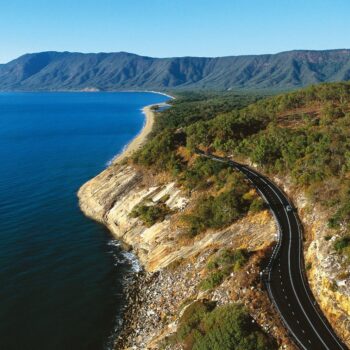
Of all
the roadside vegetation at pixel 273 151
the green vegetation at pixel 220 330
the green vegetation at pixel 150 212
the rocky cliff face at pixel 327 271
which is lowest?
the green vegetation at pixel 220 330

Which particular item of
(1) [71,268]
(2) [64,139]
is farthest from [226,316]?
(2) [64,139]

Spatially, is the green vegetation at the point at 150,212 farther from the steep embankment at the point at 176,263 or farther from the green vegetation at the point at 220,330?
the green vegetation at the point at 220,330

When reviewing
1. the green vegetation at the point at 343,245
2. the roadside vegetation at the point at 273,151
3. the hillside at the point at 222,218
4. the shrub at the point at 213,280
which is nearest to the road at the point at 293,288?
the hillside at the point at 222,218

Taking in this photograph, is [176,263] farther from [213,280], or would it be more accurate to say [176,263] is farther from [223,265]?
[213,280]

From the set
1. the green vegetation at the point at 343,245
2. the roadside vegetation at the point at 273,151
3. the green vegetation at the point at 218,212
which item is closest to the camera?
the green vegetation at the point at 343,245

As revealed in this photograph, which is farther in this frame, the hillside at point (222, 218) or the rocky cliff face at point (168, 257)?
the rocky cliff face at point (168, 257)

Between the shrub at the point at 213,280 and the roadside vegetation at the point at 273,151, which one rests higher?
the roadside vegetation at the point at 273,151
